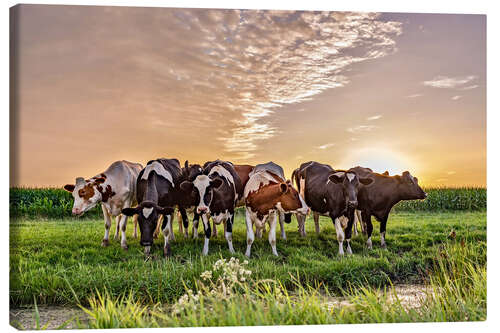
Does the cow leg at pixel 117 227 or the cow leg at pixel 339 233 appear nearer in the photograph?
the cow leg at pixel 339 233

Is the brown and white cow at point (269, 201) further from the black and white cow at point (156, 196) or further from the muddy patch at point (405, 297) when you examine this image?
the muddy patch at point (405, 297)

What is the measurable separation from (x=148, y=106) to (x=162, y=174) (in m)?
1.58

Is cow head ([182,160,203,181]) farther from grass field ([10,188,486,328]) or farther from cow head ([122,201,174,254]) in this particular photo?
grass field ([10,188,486,328])

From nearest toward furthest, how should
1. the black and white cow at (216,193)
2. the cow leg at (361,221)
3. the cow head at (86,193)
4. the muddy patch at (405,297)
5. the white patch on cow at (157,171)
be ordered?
1. the muddy patch at (405,297)
2. the black and white cow at (216,193)
3. the cow head at (86,193)
4. the white patch on cow at (157,171)
5. the cow leg at (361,221)

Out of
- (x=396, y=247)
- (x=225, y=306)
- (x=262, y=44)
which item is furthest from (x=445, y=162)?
(x=225, y=306)

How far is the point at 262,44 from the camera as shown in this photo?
671 cm

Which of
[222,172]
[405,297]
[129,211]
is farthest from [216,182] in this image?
[405,297]

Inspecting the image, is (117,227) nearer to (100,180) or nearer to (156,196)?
(100,180)

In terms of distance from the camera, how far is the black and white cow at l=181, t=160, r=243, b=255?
24.3 ft

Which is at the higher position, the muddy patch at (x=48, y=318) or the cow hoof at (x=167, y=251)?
the cow hoof at (x=167, y=251)

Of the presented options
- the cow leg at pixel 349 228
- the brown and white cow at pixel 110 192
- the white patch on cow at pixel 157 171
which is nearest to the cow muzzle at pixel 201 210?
the white patch on cow at pixel 157 171

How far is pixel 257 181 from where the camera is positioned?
788 cm

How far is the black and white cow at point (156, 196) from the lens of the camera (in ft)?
23.2

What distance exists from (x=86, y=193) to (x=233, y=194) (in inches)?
94.9
